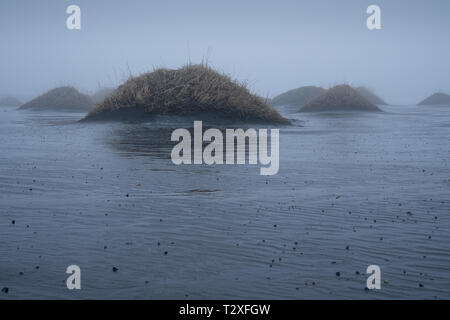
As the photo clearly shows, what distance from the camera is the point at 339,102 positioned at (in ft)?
136

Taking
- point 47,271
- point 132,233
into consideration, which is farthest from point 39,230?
point 47,271

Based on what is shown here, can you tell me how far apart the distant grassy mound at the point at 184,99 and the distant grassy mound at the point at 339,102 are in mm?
15094

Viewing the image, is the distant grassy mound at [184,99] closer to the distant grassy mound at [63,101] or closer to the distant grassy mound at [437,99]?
the distant grassy mound at [63,101]

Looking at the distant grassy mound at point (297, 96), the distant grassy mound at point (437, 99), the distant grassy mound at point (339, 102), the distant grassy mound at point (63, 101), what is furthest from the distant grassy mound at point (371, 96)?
the distant grassy mound at point (63, 101)

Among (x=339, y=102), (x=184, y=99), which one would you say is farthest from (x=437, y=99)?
(x=184, y=99)

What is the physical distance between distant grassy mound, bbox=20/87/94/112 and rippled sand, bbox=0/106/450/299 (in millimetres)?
30761

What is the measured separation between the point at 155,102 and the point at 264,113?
4635 millimetres

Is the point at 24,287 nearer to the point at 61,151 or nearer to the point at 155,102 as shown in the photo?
the point at 61,151

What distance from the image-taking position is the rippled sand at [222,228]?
5602mm

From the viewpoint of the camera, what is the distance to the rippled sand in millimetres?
5602

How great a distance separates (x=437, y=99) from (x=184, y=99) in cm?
4817

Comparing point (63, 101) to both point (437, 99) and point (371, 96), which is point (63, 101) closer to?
point (371, 96)

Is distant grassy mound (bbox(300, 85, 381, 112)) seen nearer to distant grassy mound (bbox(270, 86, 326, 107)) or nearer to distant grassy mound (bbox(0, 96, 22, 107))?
distant grassy mound (bbox(270, 86, 326, 107))
